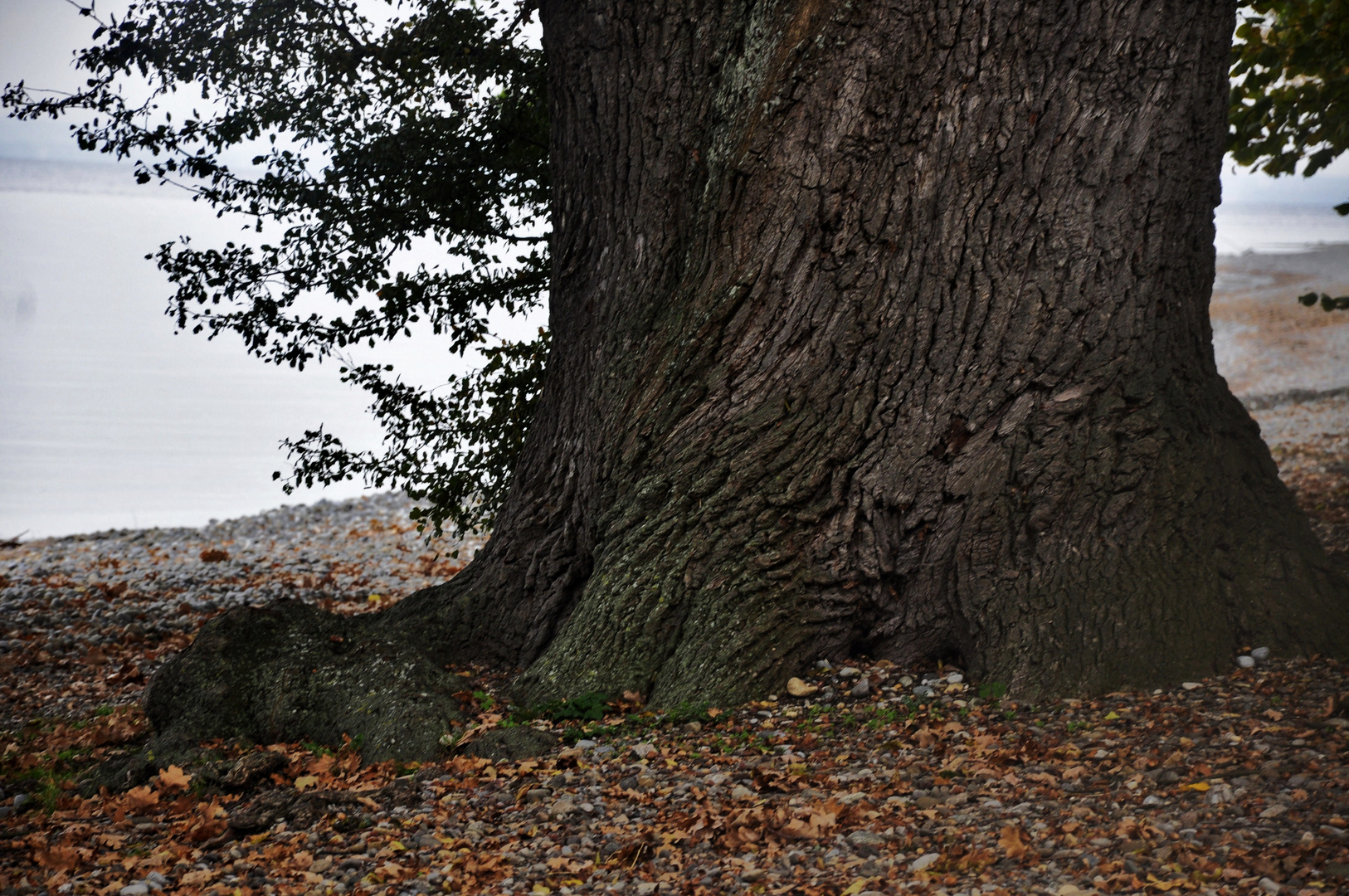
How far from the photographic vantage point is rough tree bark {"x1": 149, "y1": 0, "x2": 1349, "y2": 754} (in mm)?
4043

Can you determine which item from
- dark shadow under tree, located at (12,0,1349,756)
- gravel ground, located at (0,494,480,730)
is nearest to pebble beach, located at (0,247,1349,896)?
dark shadow under tree, located at (12,0,1349,756)

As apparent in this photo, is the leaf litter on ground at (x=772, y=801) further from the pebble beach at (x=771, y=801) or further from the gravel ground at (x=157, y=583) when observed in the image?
the gravel ground at (x=157, y=583)

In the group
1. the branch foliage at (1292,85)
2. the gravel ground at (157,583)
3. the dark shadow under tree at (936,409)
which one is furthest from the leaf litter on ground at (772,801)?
the branch foliage at (1292,85)

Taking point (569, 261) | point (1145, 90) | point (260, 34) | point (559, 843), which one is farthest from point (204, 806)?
point (1145, 90)

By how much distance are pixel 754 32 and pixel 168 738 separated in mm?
3877

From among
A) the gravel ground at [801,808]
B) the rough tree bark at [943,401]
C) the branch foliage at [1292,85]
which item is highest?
the branch foliage at [1292,85]

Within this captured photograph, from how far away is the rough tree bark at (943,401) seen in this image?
404cm

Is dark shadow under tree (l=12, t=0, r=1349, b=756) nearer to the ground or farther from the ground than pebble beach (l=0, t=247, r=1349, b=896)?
farther from the ground

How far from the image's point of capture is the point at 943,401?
4.16 metres

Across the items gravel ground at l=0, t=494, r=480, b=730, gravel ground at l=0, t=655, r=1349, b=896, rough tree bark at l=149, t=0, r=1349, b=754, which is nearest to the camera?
gravel ground at l=0, t=655, r=1349, b=896

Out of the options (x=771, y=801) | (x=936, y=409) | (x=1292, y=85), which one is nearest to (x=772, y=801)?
(x=771, y=801)

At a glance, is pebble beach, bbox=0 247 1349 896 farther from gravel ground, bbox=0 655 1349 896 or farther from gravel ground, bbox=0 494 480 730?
gravel ground, bbox=0 494 480 730

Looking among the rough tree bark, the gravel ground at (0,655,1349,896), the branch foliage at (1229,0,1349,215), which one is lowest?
the gravel ground at (0,655,1349,896)

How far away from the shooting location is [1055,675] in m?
3.91
